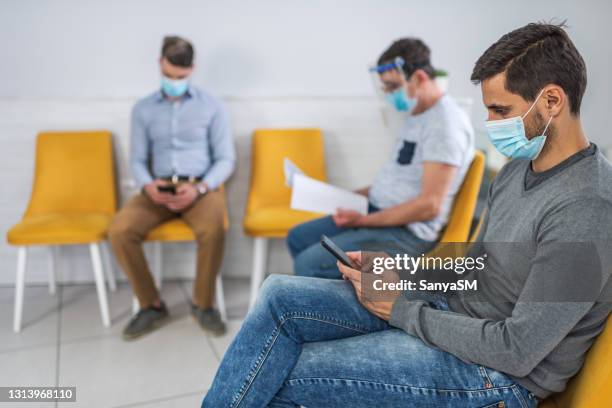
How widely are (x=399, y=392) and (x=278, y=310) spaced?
317 mm

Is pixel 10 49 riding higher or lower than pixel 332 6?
lower

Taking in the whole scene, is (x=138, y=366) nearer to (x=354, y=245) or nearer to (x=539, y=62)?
(x=354, y=245)

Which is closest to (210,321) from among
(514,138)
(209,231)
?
(209,231)

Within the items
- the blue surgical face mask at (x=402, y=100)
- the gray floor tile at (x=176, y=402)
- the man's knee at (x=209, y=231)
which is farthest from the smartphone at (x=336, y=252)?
the man's knee at (x=209, y=231)

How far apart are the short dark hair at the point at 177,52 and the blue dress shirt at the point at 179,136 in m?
0.19

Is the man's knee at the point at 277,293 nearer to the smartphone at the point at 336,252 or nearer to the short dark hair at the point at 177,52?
the smartphone at the point at 336,252

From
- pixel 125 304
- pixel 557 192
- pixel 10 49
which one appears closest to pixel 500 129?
pixel 557 192

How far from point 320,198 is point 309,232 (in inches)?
8.1

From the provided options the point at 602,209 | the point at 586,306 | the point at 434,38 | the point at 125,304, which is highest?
the point at 434,38

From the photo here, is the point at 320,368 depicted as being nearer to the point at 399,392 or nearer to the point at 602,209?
the point at 399,392

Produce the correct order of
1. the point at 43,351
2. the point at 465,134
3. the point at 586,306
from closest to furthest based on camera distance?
the point at 586,306, the point at 465,134, the point at 43,351

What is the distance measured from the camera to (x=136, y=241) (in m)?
2.53

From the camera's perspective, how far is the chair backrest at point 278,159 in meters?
2.98

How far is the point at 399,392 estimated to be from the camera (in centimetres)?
118
